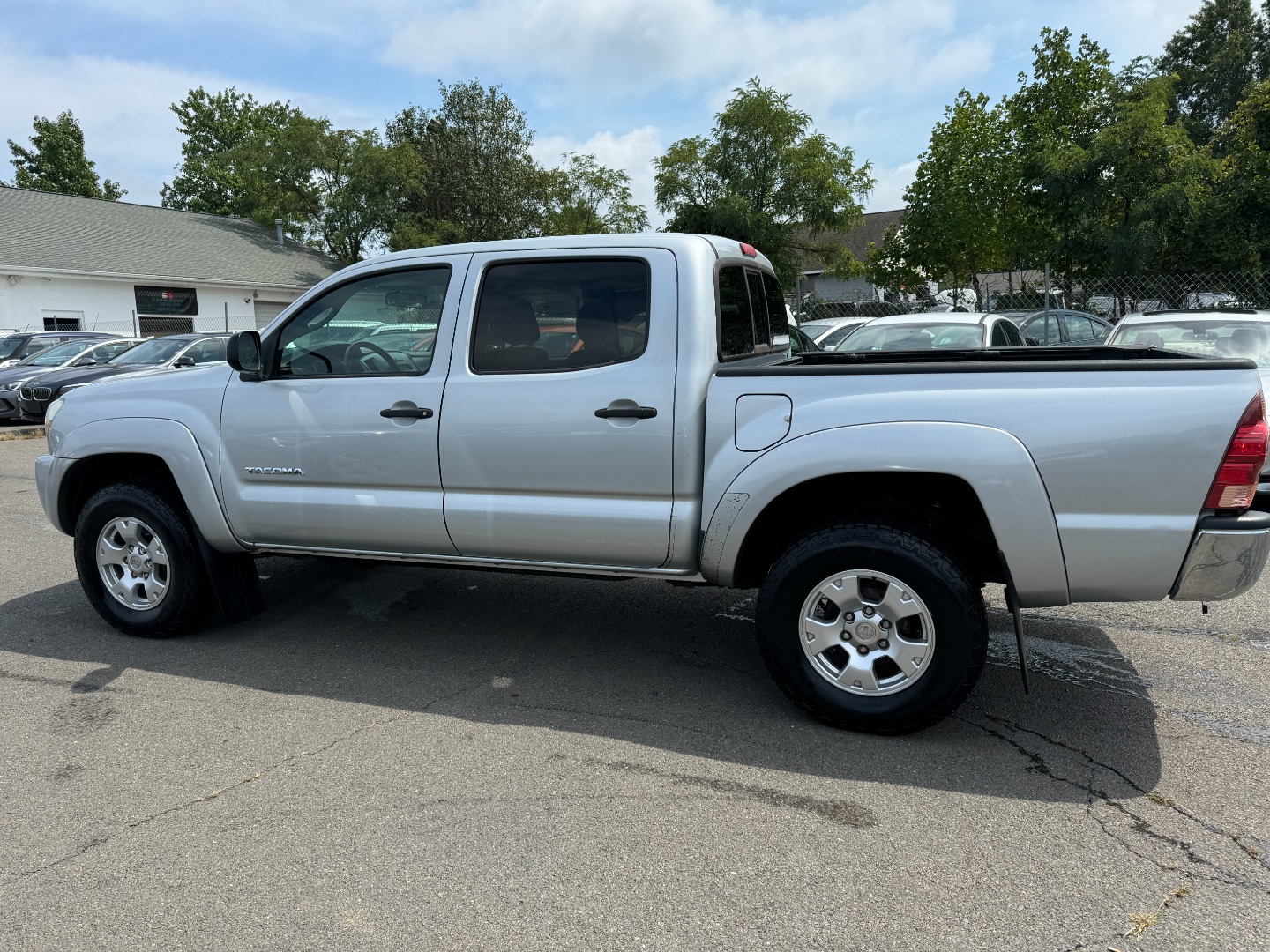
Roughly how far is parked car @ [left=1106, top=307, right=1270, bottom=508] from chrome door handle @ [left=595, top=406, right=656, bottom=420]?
580 centimetres

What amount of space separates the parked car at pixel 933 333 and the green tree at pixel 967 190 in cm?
1138

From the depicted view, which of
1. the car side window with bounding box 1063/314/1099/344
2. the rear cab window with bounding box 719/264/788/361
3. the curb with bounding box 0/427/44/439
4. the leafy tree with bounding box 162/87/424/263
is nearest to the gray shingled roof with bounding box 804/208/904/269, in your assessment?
the leafy tree with bounding box 162/87/424/263

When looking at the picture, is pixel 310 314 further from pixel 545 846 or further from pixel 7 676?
pixel 545 846

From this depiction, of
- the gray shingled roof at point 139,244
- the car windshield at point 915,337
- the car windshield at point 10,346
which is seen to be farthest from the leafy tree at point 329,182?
the car windshield at point 915,337

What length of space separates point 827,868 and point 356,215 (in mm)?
39207

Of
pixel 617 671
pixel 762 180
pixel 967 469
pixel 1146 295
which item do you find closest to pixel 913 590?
pixel 967 469

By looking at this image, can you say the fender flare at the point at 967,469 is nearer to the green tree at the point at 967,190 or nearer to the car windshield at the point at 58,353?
the car windshield at the point at 58,353

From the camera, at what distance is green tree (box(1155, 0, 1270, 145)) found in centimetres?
4456

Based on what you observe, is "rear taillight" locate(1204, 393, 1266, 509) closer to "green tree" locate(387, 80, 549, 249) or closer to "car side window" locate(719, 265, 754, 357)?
"car side window" locate(719, 265, 754, 357)

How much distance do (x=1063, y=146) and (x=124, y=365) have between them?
17501 millimetres

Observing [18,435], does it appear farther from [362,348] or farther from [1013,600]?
[1013,600]

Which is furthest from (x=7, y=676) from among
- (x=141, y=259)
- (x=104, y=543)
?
(x=141, y=259)

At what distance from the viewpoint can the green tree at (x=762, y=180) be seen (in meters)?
29.5

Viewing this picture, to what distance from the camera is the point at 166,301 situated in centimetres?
2988
